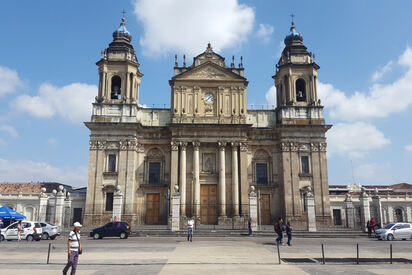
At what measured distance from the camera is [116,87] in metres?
36.9

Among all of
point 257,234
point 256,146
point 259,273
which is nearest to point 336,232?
point 257,234

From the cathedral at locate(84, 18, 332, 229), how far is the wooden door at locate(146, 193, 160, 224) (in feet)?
0.33

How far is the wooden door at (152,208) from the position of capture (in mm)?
34281

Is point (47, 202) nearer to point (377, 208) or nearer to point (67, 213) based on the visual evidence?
point (67, 213)

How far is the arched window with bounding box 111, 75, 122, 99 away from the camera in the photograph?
121ft

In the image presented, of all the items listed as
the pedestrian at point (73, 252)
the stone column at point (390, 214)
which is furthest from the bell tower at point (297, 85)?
the pedestrian at point (73, 252)

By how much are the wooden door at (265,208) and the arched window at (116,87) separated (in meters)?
18.7

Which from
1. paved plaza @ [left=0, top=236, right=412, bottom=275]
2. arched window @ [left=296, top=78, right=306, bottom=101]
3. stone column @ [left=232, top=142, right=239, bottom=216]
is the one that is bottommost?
paved plaza @ [left=0, top=236, right=412, bottom=275]

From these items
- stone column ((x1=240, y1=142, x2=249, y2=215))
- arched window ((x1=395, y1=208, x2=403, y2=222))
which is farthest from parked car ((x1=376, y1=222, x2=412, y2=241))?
arched window ((x1=395, y1=208, x2=403, y2=222))

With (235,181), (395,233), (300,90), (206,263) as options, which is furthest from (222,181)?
(206,263)

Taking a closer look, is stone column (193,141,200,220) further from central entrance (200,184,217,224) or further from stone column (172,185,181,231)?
stone column (172,185,181,231)

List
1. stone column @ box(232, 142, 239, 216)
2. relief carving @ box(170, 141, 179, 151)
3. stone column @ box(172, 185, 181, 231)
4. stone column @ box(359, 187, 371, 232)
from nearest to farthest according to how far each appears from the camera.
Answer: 1. stone column @ box(172, 185, 181, 231)
2. stone column @ box(359, 187, 371, 232)
3. stone column @ box(232, 142, 239, 216)
4. relief carving @ box(170, 141, 179, 151)

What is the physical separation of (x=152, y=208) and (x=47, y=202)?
9.85 meters

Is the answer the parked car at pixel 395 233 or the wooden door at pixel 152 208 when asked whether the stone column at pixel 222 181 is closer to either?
the wooden door at pixel 152 208
